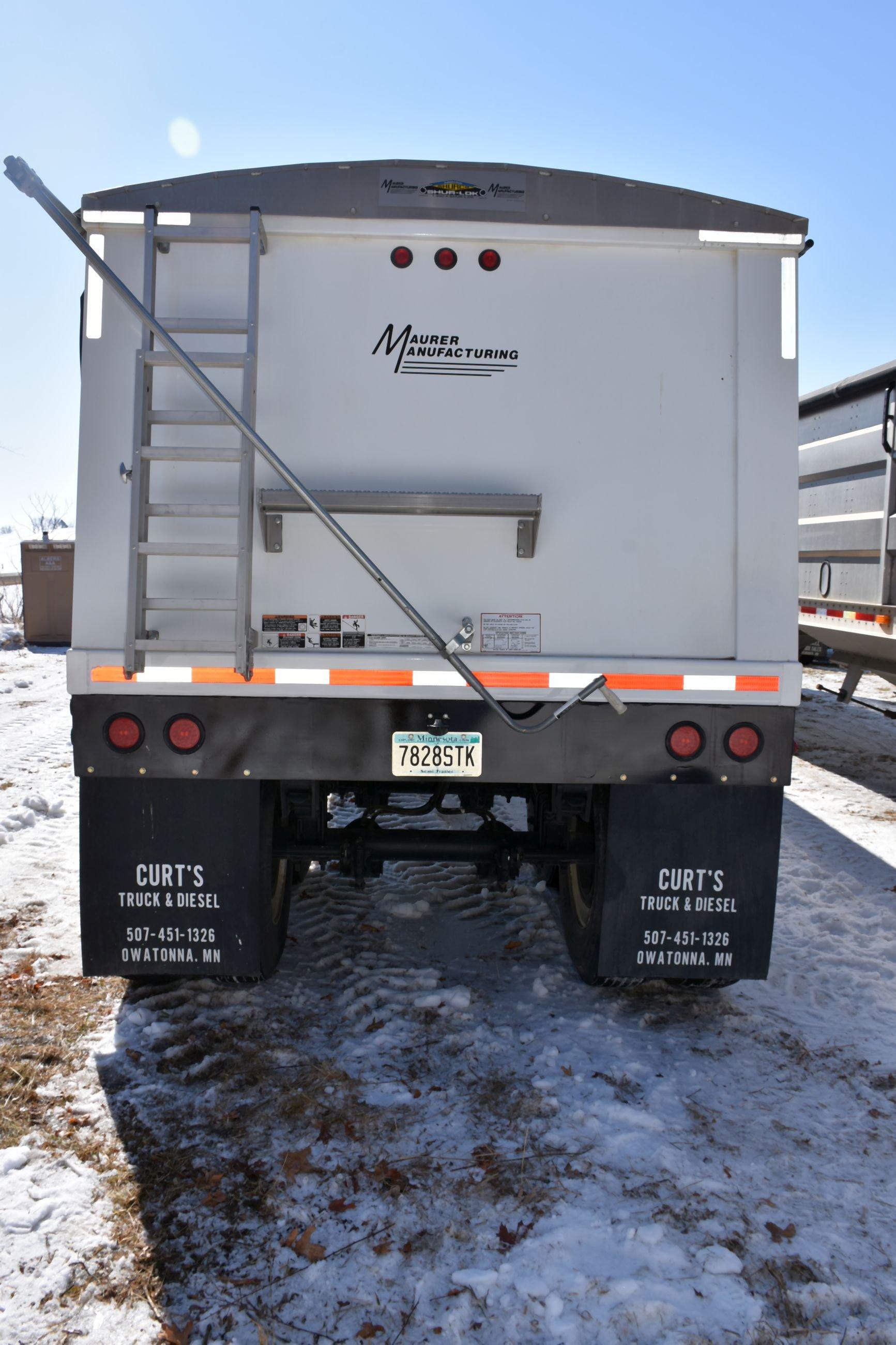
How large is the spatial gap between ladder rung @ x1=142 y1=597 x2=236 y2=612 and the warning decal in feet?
0.55

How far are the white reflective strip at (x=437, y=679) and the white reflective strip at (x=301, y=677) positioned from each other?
0.98ft

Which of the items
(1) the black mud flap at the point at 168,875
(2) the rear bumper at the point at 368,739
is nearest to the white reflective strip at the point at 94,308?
(2) the rear bumper at the point at 368,739

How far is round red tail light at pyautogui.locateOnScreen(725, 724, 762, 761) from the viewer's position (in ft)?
10.3

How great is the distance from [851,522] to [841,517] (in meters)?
0.22

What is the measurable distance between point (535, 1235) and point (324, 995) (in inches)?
60.6

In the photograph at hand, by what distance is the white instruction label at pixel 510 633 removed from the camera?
308cm

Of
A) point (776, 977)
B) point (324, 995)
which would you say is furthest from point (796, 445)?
point (324, 995)

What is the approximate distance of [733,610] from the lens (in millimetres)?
3129

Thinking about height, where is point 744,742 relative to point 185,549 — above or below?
below

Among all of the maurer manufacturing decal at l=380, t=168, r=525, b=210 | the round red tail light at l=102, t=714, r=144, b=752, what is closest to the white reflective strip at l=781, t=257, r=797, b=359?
the maurer manufacturing decal at l=380, t=168, r=525, b=210

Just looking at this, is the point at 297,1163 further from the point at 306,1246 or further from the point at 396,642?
the point at 396,642

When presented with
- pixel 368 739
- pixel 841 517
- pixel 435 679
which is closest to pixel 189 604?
pixel 368 739

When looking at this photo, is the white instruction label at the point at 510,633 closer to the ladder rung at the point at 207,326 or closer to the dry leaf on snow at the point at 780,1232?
the ladder rung at the point at 207,326

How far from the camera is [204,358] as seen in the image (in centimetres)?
296
